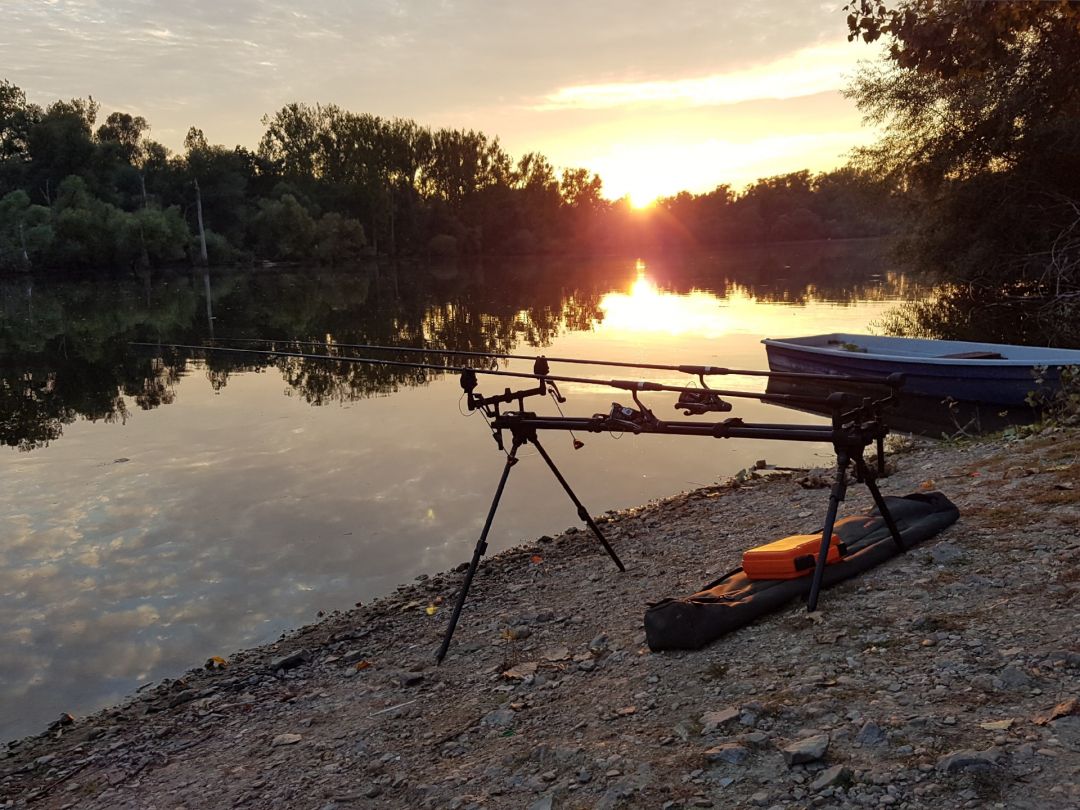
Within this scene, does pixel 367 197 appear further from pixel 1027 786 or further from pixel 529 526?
pixel 1027 786

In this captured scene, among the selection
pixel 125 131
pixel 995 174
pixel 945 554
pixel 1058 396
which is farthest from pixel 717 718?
pixel 125 131

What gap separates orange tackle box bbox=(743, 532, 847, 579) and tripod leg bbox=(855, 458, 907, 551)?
0.40 metres

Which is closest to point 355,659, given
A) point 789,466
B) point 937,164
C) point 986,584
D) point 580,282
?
point 986,584

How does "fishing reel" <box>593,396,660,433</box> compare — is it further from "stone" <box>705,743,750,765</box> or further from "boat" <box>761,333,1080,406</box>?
"boat" <box>761,333,1080,406</box>

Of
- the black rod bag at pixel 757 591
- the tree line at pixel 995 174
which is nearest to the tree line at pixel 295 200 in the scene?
the tree line at pixel 995 174

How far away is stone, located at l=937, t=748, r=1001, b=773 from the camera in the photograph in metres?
3.14

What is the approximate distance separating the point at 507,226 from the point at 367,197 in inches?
949

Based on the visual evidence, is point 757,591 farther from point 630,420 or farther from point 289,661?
point 289,661

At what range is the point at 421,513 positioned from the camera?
9938mm

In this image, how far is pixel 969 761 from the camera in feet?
10.4

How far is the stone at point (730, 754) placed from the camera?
3.59 meters

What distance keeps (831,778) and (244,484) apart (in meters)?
9.69

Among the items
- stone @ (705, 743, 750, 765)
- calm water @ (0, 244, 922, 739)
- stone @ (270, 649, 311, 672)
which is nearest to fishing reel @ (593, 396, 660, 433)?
stone @ (705, 743, 750, 765)

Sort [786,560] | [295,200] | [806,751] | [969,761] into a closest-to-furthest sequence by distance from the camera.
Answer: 1. [969,761]
2. [806,751]
3. [786,560]
4. [295,200]
